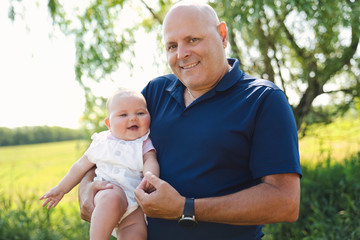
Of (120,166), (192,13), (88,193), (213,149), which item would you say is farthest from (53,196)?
(192,13)

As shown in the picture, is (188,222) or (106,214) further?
(106,214)

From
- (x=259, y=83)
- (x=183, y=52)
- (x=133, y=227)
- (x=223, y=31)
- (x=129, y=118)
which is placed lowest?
(x=133, y=227)

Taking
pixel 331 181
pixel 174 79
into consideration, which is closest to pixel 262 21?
pixel 331 181

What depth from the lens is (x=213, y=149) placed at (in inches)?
69.9

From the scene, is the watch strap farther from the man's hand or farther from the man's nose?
the man's nose

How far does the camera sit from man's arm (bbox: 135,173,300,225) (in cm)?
163

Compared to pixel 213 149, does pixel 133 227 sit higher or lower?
lower

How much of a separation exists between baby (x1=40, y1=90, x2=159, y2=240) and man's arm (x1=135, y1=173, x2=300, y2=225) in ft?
0.90

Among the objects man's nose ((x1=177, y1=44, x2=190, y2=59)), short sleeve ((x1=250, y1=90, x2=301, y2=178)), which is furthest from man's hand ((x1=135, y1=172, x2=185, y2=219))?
man's nose ((x1=177, y1=44, x2=190, y2=59))

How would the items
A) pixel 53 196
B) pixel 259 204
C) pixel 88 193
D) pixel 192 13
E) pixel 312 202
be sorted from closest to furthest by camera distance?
pixel 259 204, pixel 192 13, pixel 88 193, pixel 53 196, pixel 312 202

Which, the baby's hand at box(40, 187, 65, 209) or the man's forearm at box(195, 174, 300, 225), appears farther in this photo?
the baby's hand at box(40, 187, 65, 209)

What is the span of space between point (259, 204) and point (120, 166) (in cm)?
86

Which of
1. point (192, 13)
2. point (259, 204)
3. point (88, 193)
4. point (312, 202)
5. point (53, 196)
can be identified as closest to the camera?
point (259, 204)

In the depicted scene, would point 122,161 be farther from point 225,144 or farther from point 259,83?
point 259,83
